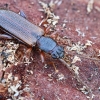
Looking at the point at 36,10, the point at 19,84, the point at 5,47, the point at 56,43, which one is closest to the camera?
the point at 19,84

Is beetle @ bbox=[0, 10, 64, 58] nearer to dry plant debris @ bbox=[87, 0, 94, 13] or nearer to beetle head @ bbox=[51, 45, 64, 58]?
beetle head @ bbox=[51, 45, 64, 58]

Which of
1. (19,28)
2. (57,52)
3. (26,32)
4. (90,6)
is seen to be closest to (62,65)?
(57,52)

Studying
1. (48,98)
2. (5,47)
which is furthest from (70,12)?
(48,98)

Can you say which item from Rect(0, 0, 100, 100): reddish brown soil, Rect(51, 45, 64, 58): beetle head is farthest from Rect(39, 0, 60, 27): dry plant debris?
Rect(51, 45, 64, 58): beetle head

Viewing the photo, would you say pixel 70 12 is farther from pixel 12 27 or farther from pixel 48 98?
pixel 48 98

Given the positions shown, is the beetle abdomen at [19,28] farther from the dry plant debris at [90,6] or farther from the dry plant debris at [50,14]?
the dry plant debris at [90,6]

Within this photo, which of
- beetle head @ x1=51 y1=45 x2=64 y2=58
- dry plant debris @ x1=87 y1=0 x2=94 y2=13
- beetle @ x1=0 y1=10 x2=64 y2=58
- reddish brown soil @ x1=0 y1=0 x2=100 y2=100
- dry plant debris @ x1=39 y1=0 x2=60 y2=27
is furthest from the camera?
dry plant debris @ x1=87 y1=0 x2=94 y2=13

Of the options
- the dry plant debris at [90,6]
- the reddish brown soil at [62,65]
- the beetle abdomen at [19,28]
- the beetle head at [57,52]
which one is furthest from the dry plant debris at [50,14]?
the dry plant debris at [90,6]
